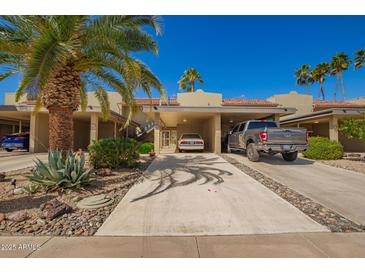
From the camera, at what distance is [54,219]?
3160 mm

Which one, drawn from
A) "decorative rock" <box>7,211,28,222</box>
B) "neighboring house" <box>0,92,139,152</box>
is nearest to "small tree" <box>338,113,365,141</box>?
"decorative rock" <box>7,211,28,222</box>

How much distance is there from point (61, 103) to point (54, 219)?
148 inches

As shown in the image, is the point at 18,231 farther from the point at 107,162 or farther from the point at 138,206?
the point at 107,162

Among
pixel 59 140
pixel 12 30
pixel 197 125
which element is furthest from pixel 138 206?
pixel 197 125

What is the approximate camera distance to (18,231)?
2840mm

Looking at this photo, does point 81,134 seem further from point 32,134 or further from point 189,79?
point 189,79

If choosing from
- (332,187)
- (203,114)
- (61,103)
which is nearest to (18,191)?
(61,103)

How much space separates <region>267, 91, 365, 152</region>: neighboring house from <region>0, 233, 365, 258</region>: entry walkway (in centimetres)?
1179

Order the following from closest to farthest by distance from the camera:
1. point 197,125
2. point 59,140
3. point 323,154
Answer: point 59,140 < point 323,154 < point 197,125

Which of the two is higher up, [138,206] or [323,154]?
[323,154]

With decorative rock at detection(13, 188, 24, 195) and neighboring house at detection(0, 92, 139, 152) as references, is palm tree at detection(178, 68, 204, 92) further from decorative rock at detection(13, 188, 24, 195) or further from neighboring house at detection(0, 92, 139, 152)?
decorative rock at detection(13, 188, 24, 195)

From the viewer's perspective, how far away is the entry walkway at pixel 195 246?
2312 millimetres

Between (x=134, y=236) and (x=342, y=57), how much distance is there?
3813cm

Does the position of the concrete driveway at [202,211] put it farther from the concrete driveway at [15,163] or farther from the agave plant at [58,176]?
the concrete driveway at [15,163]
